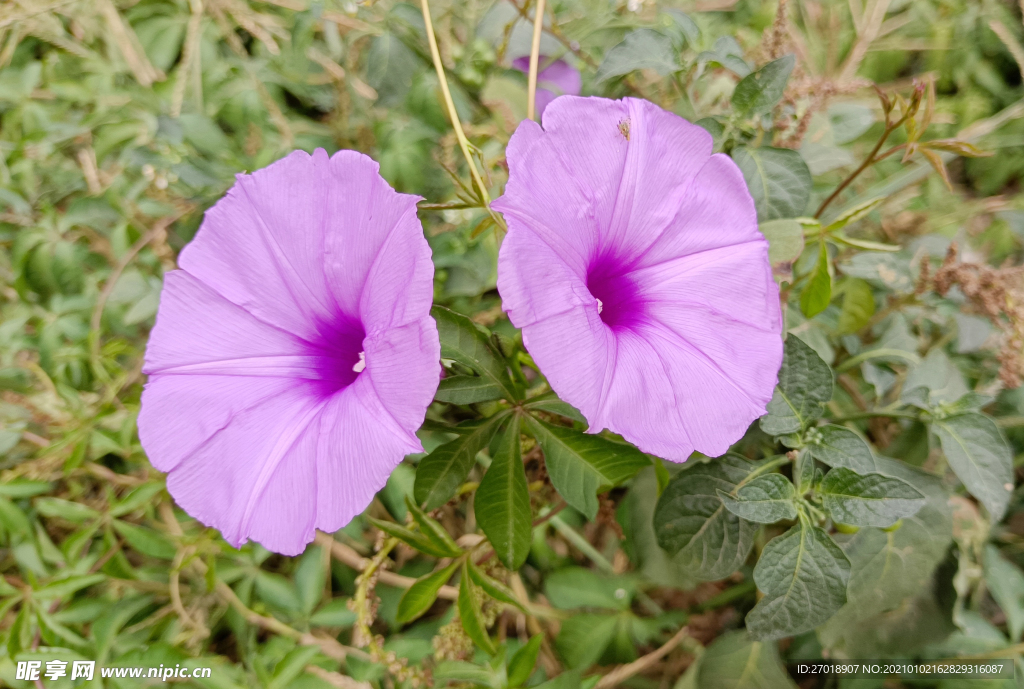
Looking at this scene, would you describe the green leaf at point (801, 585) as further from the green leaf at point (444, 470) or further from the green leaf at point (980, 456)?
the green leaf at point (444, 470)

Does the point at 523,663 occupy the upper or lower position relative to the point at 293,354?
lower

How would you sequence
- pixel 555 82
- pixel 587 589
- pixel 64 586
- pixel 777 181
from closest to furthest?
pixel 777 181 < pixel 64 586 < pixel 587 589 < pixel 555 82

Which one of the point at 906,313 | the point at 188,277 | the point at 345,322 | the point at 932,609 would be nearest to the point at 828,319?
the point at 906,313


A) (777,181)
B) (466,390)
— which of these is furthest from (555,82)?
(466,390)

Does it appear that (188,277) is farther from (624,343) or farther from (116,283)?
(116,283)

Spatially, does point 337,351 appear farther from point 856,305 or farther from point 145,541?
point 856,305
